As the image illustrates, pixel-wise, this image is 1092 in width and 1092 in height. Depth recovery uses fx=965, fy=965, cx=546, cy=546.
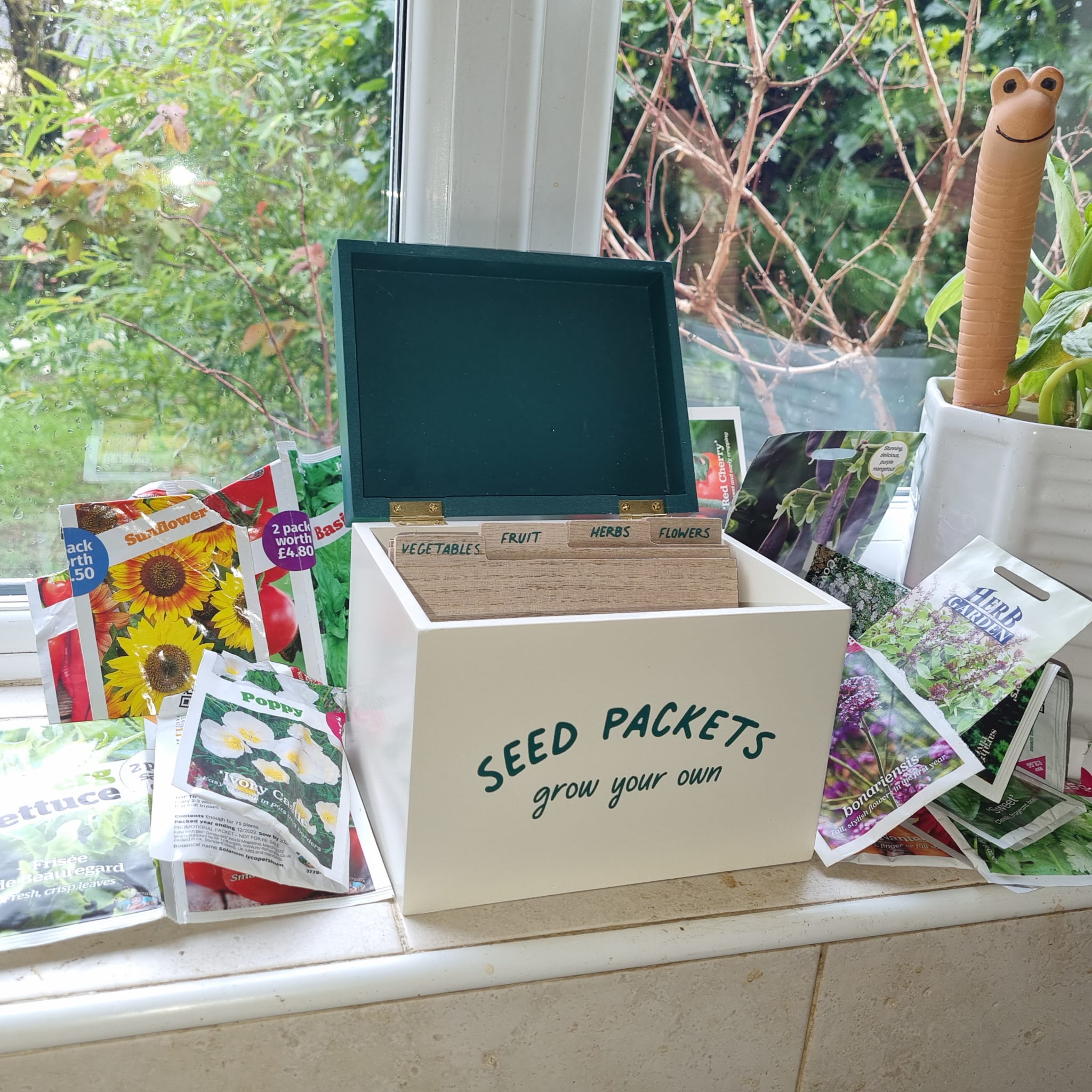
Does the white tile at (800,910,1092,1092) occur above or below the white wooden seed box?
below

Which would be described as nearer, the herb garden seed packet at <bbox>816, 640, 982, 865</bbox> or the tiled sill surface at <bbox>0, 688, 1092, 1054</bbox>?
the tiled sill surface at <bbox>0, 688, 1092, 1054</bbox>

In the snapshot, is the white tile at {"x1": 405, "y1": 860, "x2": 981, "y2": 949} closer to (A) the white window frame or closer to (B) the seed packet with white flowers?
(B) the seed packet with white flowers

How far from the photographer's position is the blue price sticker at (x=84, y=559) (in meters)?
0.86

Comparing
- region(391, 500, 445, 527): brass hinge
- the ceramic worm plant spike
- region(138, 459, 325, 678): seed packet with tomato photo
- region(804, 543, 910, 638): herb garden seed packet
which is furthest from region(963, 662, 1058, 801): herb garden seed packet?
region(138, 459, 325, 678): seed packet with tomato photo

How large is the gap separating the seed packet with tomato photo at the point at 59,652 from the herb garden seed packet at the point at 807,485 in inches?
25.4

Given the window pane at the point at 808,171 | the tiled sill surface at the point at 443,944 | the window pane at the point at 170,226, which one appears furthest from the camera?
the window pane at the point at 808,171

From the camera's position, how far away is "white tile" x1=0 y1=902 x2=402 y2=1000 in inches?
24.4

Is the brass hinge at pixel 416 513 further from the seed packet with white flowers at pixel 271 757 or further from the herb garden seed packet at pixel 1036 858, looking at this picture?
the herb garden seed packet at pixel 1036 858

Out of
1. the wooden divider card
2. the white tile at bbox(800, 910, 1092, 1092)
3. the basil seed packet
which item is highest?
the wooden divider card

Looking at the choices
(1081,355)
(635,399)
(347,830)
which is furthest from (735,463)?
(347,830)

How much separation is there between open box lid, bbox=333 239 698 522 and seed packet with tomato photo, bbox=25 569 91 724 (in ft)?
0.89

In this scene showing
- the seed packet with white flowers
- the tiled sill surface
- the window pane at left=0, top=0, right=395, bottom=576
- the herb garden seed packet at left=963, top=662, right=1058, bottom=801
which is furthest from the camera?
the window pane at left=0, top=0, right=395, bottom=576

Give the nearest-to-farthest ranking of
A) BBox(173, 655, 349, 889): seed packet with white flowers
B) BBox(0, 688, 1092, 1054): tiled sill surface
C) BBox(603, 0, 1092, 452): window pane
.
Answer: BBox(0, 688, 1092, 1054): tiled sill surface
BBox(173, 655, 349, 889): seed packet with white flowers
BBox(603, 0, 1092, 452): window pane

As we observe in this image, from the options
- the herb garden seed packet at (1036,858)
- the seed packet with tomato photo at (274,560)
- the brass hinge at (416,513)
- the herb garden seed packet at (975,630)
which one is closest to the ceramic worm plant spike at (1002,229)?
the herb garden seed packet at (975,630)
